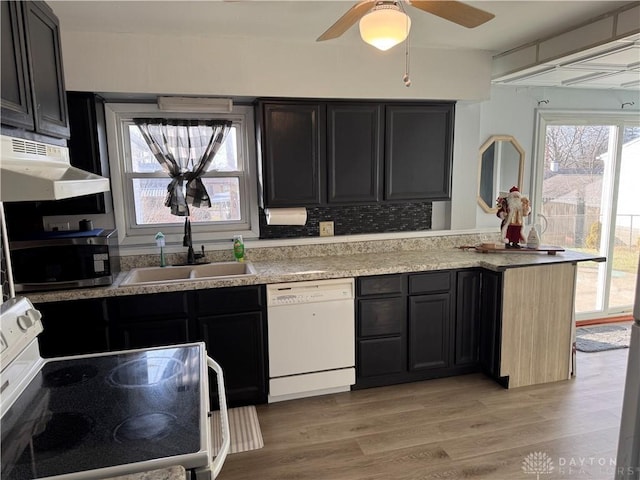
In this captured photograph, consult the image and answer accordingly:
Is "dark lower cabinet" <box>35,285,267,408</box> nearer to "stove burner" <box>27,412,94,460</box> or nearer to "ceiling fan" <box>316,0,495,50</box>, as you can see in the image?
"stove burner" <box>27,412,94,460</box>

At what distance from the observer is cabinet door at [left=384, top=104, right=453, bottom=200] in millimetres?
3260

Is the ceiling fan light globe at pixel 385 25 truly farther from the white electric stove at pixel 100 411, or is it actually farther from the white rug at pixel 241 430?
the white rug at pixel 241 430

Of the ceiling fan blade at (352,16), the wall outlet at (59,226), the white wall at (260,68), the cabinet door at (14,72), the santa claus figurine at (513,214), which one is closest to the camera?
the cabinet door at (14,72)

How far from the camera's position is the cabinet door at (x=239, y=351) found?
279 centimetres

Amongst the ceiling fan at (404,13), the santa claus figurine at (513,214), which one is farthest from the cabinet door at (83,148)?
the santa claus figurine at (513,214)

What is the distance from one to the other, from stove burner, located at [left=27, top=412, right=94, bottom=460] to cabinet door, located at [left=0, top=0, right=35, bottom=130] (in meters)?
0.96

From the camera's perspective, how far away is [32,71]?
1.66 meters

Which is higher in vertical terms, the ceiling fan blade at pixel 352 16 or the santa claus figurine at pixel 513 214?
the ceiling fan blade at pixel 352 16

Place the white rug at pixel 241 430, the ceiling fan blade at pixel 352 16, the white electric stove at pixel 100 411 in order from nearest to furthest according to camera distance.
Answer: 1. the white electric stove at pixel 100 411
2. the ceiling fan blade at pixel 352 16
3. the white rug at pixel 241 430

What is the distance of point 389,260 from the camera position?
10.7ft

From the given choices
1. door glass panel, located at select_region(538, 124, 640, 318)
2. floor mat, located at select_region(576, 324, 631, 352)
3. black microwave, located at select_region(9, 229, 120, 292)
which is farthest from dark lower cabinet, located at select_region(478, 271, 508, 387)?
black microwave, located at select_region(9, 229, 120, 292)

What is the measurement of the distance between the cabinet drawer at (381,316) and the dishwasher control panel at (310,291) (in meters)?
0.16

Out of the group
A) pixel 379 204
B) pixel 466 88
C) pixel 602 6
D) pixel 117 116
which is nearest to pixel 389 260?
pixel 379 204

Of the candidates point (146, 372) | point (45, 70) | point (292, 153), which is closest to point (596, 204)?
point (292, 153)
